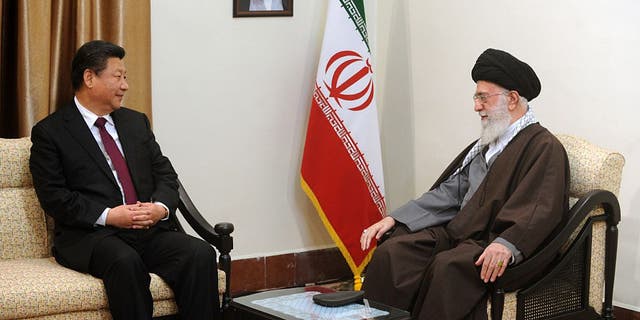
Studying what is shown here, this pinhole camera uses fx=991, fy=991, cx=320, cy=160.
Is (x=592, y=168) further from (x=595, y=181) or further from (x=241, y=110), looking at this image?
(x=241, y=110)

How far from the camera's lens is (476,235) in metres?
3.99

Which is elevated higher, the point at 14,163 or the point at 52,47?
the point at 52,47

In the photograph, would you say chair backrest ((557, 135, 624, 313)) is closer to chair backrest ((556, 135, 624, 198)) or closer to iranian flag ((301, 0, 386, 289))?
chair backrest ((556, 135, 624, 198))

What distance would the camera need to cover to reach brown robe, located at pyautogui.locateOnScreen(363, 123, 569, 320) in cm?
370

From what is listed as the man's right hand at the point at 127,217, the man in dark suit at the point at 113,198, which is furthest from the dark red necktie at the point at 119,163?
the man's right hand at the point at 127,217

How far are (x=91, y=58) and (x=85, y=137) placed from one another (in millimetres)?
332

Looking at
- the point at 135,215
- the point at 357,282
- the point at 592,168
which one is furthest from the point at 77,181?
the point at 592,168

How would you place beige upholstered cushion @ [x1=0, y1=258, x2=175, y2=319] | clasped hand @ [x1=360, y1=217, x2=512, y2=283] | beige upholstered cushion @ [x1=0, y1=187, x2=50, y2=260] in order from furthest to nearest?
beige upholstered cushion @ [x1=0, y1=187, x2=50, y2=260] < clasped hand @ [x1=360, y1=217, x2=512, y2=283] < beige upholstered cushion @ [x1=0, y1=258, x2=175, y2=319]

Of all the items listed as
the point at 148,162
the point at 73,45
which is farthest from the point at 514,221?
the point at 73,45

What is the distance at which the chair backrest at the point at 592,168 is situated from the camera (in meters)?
3.93

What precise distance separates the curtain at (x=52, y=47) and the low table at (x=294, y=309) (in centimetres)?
140

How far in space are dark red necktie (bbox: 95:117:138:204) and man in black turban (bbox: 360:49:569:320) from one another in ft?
3.22

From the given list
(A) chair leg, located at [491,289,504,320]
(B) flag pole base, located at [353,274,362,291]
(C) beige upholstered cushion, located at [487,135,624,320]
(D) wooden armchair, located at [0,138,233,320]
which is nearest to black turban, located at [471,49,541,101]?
(C) beige upholstered cushion, located at [487,135,624,320]

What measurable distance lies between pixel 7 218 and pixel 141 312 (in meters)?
0.77
